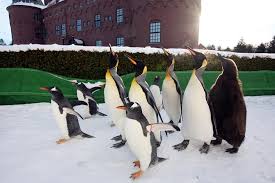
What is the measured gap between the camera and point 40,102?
8914 mm

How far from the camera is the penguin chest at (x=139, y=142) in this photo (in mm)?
3420

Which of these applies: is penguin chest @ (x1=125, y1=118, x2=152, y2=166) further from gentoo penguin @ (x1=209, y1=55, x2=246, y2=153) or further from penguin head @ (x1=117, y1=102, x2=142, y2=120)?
gentoo penguin @ (x1=209, y1=55, x2=246, y2=153)

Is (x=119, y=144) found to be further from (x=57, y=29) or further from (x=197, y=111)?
(x=57, y=29)

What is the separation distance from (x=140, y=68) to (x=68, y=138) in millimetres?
1937

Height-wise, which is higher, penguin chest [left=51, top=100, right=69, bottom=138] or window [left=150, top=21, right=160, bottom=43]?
window [left=150, top=21, right=160, bottom=43]

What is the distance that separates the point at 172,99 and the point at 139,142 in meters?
1.99

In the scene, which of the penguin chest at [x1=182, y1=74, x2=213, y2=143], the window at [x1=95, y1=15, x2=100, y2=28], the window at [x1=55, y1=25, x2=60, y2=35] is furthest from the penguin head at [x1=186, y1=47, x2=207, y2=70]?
the window at [x1=55, y1=25, x2=60, y2=35]

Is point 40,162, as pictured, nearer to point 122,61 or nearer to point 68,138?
point 68,138

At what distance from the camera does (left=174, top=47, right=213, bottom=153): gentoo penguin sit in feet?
13.5

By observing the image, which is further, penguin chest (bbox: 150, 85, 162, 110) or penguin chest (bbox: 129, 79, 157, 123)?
penguin chest (bbox: 150, 85, 162, 110)

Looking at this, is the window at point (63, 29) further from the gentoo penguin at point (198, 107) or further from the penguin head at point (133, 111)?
the penguin head at point (133, 111)

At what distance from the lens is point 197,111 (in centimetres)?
415

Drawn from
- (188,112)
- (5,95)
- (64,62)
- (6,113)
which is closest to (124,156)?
(188,112)

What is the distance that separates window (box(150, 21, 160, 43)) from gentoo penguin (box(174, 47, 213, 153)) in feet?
69.1
